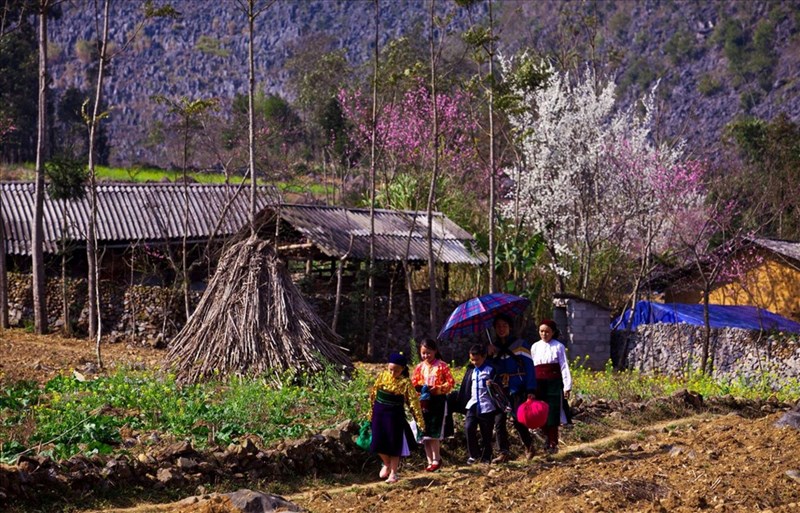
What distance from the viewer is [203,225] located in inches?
1062

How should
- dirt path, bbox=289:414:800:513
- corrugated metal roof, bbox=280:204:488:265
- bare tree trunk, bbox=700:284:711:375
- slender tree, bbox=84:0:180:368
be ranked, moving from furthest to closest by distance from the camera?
corrugated metal roof, bbox=280:204:488:265
bare tree trunk, bbox=700:284:711:375
slender tree, bbox=84:0:180:368
dirt path, bbox=289:414:800:513

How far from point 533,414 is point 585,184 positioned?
54.2 feet

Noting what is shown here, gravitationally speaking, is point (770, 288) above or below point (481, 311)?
below

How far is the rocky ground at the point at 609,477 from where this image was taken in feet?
27.8

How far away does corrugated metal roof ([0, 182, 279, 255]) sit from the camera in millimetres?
24625

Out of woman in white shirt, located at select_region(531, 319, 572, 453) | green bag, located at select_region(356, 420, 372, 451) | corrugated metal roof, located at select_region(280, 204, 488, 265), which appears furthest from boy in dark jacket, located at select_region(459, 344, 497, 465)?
A: corrugated metal roof, located at select_region(280, 204, 488, 265)

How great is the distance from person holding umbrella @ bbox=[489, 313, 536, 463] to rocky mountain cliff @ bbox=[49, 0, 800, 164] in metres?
22.4

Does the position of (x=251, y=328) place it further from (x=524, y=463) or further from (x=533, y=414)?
(x=533, y=414)

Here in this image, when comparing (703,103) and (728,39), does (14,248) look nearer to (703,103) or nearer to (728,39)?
(703,103)

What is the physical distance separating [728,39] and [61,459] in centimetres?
7060

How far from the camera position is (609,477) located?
9.62 meters

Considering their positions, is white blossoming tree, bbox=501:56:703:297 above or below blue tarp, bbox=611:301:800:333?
above

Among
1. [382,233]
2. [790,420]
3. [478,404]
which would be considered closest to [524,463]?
[478,404]

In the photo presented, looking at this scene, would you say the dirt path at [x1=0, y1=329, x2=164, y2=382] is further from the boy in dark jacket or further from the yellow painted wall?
the yellow painted wall
